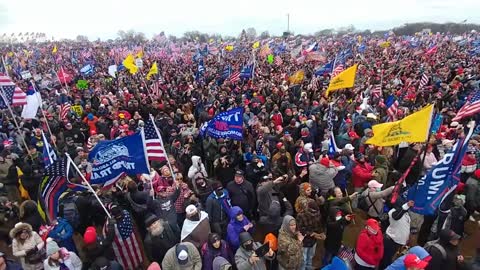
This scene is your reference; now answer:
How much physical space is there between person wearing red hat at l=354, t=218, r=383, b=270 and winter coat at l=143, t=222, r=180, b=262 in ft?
8.69

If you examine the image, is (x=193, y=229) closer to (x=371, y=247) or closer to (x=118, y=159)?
(x=118, y=159)

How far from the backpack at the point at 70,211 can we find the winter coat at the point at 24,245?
1060mm

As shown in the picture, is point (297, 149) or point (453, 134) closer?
point (297, 149)

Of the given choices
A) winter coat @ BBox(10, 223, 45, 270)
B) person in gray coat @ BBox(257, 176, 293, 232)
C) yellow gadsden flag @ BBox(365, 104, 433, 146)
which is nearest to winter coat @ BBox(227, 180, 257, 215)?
person in gray coat @ BBox(257, 176, 293, 232)

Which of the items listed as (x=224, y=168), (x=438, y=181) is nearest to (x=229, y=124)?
(x=224, y=168)

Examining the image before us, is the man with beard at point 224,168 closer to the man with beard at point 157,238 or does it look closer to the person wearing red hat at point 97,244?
the man with beard at point 157,238

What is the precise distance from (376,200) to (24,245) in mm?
5397

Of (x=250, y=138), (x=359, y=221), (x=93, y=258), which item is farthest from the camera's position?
(x=250, y=138)

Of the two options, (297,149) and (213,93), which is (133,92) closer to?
(213,93)

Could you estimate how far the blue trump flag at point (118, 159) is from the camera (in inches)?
229

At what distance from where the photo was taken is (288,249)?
5121 millimetres

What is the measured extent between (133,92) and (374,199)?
13.7 m

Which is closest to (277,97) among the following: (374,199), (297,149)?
(297,149)

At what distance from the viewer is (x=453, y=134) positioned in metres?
9.36
